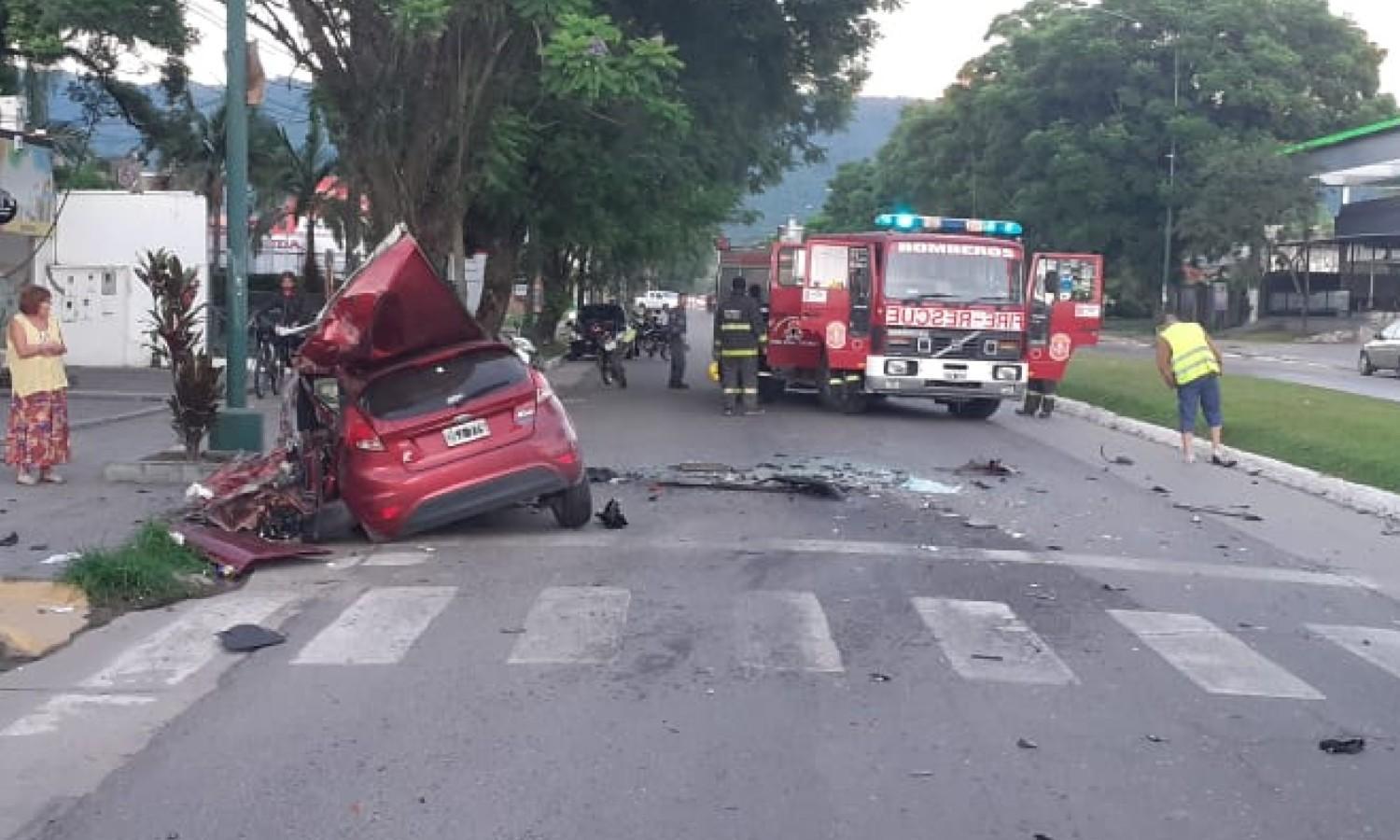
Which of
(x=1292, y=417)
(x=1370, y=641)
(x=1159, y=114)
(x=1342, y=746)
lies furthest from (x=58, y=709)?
(x=1159, y=114)

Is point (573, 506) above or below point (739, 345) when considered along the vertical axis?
below

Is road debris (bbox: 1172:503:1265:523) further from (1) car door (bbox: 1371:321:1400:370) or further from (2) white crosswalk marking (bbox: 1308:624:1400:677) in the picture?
(1) car door (bbox: 1371:321:1400:370)

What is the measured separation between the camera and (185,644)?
8.86 metres

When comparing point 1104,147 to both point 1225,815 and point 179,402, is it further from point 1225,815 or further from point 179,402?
point 1225,815

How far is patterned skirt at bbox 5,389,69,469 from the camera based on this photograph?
1417 cm

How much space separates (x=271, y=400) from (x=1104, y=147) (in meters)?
47.5

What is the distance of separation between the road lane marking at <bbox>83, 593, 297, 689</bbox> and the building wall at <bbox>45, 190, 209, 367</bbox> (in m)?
23.3

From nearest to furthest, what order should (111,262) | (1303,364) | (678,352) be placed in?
(678,352) → (111,262) → (1303,364)

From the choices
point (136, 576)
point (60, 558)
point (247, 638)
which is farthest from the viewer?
point (60, 558)

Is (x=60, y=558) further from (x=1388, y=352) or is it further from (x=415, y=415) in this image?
(x=1388, y=352)

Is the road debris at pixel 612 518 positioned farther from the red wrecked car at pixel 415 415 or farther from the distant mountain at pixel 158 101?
the distant mountain at pixel 158 101

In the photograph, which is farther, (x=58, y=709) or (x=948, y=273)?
(x=948, y=273)

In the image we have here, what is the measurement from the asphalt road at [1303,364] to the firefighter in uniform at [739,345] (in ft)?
37.3

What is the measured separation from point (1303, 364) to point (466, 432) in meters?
36.9
